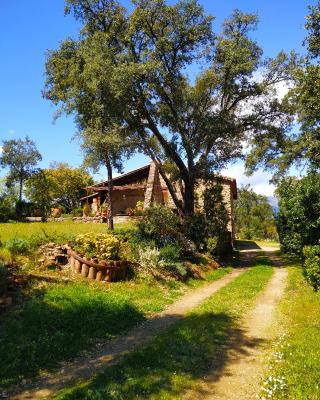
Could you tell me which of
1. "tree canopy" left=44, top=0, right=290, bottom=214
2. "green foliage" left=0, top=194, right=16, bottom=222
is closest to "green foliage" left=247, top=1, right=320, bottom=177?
"tree canopy" left=44, top=0, right=290, bottom=214

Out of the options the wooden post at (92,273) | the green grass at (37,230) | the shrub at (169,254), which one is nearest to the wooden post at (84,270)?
the wooden post at (92,273)

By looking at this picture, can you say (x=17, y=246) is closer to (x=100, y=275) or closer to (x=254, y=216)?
(x=100, y=275)

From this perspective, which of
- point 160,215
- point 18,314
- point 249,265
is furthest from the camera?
point 249,265

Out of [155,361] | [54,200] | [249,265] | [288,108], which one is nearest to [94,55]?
[288,108]

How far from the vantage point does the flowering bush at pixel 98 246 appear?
49.4 feet

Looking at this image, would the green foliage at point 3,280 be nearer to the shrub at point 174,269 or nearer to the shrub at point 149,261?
the shrub at point 149,261

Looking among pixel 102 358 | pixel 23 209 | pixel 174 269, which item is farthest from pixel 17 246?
pixel 23 209

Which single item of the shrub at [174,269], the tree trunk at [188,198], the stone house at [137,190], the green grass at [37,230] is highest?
the stone house at [137,190]

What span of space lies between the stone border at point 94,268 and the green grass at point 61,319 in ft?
1.68

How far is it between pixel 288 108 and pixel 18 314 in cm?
2184

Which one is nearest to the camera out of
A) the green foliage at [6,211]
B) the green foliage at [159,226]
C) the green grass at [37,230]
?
the green grass at [37,230]

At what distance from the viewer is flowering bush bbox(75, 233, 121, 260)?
15070 mm

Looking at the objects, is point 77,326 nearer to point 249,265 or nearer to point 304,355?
point 304,355

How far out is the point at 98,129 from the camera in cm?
2286
